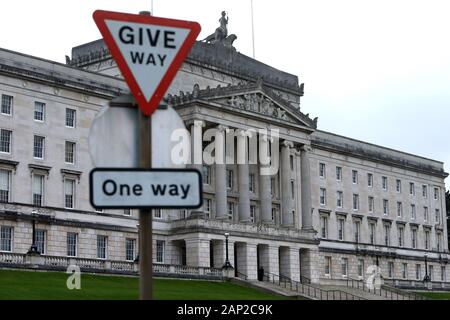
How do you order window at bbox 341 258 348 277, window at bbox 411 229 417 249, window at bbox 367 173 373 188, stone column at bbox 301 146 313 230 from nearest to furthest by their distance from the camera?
stone column at bbox 301 146 313 230 < window at bbox 341 258 348 277 < window at bbox 367 173 373 188 < window at bbox 411 229 417 249

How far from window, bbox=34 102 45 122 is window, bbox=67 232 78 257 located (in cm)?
961

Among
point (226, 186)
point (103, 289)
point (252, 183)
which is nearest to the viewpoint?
point (103, 289)

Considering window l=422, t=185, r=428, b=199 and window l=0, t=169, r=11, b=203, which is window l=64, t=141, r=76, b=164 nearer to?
window l=0, t=169, r=11, b=203

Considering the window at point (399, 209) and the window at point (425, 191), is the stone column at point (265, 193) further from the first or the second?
the window at point (425, 191)

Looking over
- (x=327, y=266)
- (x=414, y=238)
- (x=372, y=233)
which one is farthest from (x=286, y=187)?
(x=414, y=238)

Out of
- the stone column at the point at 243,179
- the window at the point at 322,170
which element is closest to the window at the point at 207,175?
the stone column at the point at 243,179

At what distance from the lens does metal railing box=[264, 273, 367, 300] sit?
82625 mm

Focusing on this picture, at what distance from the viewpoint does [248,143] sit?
9244 centimetres

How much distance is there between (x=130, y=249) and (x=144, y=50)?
77.8m

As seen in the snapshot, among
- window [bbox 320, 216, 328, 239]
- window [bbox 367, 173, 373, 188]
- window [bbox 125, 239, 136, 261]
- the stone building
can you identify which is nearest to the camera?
the stone building

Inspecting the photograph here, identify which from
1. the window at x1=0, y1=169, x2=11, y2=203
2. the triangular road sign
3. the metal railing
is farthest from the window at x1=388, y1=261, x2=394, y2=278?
the triangular road sign

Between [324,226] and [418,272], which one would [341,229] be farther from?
[418,272]

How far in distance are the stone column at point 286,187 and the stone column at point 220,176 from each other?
9455mm

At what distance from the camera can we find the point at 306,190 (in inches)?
3844
